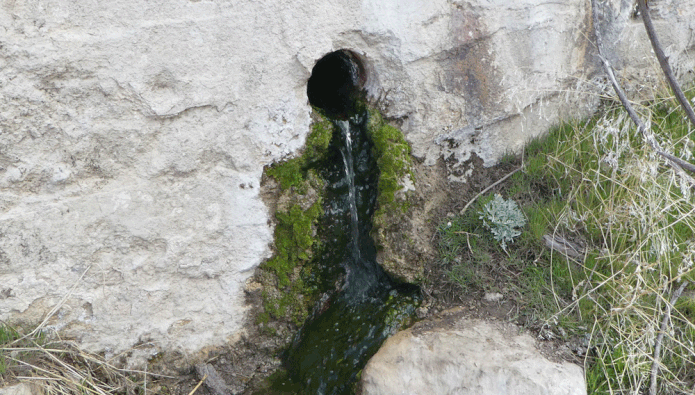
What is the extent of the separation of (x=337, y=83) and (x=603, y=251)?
1.74 meters

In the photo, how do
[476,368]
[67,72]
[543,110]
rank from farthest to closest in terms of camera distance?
1. [543,110]
2. [476,368]
3. [67,72]

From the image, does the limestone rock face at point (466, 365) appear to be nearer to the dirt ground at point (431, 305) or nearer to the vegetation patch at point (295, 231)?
the dirt ground at point (431, 305)

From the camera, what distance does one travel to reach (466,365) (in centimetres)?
254

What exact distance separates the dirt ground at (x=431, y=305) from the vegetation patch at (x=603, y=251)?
0.16ft

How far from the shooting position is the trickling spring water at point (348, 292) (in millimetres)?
2959

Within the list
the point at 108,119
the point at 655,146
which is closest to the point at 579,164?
the point at 655,146

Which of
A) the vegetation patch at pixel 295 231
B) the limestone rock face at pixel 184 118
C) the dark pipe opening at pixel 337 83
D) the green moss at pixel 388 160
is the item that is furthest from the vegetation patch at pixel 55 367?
the dark pipe opening at pixel 337 83

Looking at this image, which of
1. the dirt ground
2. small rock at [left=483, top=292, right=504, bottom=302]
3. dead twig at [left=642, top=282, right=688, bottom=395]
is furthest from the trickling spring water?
dead twig at [left=642, top=282, right=688, bottom=395]

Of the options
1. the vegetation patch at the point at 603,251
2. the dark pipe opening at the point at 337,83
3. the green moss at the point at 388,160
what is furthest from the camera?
the dark pipe opening at the point at 337,83

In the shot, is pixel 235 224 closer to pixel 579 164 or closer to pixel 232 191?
pixel 232 191

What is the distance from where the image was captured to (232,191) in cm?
278

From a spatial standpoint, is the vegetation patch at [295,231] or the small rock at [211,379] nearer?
the small rock at [211,379]

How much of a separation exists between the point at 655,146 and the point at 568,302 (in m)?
0.85


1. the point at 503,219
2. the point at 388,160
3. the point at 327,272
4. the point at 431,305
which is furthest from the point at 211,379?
the point at 503,219
